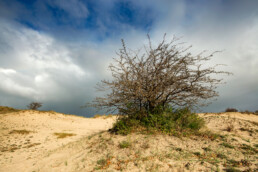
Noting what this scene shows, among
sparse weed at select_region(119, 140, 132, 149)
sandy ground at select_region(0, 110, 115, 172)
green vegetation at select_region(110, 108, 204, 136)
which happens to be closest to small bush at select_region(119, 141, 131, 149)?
sparse weed at select_region(119, 140, 132, 149)

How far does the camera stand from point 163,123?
582 cm

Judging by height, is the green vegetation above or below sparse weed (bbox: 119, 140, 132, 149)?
above

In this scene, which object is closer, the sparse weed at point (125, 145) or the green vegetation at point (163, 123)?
the sparse weed at point (125, 145)

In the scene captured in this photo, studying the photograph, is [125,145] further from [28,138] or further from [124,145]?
[28,138]

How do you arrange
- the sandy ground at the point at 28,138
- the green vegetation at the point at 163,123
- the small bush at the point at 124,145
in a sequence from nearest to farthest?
1. the small bush at the point at 124,145
2. the green vegetation at the point at 163,123
3. the sandy ground at the point at 28,138

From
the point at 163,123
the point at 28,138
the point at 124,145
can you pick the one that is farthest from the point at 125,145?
the point at 28,138

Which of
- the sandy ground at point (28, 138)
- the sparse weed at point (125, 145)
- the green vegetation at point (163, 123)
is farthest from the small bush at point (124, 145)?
the sandy ground at point (28, 138)

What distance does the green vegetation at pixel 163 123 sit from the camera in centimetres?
564

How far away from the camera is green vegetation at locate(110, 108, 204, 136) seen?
18.5 ft

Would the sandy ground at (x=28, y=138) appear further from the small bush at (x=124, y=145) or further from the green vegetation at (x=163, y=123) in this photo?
the green vegetation at (x=163, y=123)

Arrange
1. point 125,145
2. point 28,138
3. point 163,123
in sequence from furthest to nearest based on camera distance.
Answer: point 28,138 < point 163,123 < point 125,145

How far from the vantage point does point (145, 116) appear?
6172 mm

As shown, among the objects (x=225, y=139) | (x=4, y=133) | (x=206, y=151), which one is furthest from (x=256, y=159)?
(x=4, y=133)

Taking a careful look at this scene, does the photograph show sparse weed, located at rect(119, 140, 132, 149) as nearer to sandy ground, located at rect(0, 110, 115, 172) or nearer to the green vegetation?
the green vegetation
